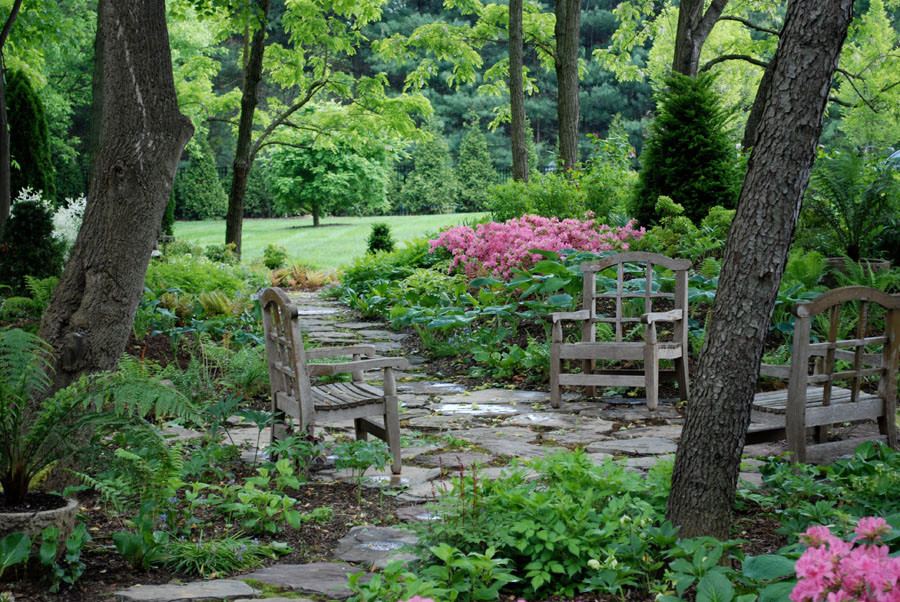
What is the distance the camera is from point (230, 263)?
13039 mm

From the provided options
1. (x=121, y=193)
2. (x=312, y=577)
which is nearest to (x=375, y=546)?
(x=312, y=577)

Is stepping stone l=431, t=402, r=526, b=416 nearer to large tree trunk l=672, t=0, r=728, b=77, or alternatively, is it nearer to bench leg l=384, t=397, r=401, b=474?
bench leg l=384, t=397, r=401, b=474

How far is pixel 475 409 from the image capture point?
5.23 m

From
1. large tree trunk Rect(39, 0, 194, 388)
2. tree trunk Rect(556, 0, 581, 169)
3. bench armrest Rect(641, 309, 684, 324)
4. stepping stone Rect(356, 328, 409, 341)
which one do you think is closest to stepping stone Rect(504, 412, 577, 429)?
bench armrest Rect(641, 309, 684, 324)

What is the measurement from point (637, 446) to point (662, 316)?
4.24ft

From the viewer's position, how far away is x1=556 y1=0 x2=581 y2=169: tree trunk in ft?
40.3

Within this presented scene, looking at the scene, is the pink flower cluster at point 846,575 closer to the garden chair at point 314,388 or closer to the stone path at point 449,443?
the stone path at point 449,443

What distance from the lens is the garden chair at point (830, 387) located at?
3520mm

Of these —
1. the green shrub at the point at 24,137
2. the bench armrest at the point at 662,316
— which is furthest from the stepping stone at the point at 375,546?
the green shrub at the point at 24,137

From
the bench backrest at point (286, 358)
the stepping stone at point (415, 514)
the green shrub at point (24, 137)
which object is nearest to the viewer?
the stepping stone at point (415, 514)

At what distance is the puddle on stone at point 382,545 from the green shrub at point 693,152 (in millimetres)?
6721

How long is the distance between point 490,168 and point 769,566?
32.3 metres

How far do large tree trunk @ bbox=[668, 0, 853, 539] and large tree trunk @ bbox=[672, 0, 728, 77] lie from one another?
9.56 metres

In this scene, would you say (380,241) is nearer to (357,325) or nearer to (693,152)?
(357,325)
